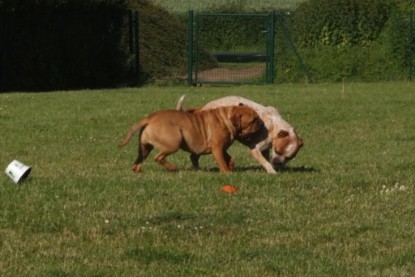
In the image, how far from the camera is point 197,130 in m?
11.0

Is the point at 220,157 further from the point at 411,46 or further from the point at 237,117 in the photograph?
the point at 411,46

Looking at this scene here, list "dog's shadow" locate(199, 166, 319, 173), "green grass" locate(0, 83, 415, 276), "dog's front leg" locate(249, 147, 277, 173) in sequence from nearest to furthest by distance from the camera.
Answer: "green grass" locate(0, 83, 415, 276) < "dog's front leg" locate(249, 147, 277, 173) < "dog's shadow" locate(199, 166, 319, 173)

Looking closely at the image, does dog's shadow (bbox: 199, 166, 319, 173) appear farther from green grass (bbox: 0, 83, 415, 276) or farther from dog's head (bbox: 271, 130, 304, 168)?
dog's head (bbox: 271, 130, 304, 168)

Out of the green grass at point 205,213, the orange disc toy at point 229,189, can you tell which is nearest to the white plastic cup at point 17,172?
the green grass at point 205,213

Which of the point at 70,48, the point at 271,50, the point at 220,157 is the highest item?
the point at 220,157

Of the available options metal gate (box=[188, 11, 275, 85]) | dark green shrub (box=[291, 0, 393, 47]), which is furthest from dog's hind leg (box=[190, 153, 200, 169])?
dark green shrub (box=[291, 0, 393, 47])

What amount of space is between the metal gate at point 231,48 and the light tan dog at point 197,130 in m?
18.6

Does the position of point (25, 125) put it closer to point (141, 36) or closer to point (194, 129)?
point (194, 129)

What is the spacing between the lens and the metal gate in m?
30.2

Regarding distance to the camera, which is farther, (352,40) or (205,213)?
(352,40)

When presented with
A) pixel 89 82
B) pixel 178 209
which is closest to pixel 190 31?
pixel 89 82

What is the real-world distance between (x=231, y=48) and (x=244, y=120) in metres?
24.4

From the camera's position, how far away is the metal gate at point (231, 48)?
30172 mm

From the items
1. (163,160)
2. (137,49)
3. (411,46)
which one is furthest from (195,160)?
(137,49)
